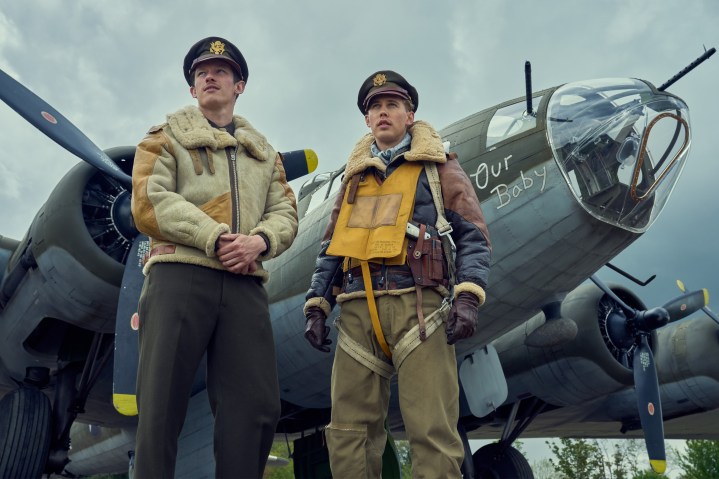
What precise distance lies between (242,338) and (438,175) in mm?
1235

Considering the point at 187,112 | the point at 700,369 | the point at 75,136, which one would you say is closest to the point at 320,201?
the point at 75,136

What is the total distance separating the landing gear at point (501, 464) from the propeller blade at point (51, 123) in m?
7.38

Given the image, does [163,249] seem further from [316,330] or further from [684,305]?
[684,305]

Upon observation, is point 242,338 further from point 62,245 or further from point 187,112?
point 62,245

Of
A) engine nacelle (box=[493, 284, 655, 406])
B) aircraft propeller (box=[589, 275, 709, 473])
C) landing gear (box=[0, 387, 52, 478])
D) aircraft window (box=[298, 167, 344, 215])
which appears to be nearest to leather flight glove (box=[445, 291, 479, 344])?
aircraft window (box=[298, 167, 344, 215])

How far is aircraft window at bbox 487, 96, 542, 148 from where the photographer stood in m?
5.73

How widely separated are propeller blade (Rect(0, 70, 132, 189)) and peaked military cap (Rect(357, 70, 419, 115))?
11.3 ft

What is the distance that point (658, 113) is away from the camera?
549 cm

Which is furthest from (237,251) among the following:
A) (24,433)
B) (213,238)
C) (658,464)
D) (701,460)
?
(701,460)

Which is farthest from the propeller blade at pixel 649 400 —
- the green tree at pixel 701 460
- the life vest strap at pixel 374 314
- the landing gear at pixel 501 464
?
the green tree at pixel 701 460

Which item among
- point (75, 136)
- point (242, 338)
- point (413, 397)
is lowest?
point (413, 397)

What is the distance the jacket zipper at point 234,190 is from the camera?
10.4 ft

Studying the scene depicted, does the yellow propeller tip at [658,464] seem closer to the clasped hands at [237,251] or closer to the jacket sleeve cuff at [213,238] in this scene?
the clasped hands at [237,251]

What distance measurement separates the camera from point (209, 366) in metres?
3.05
